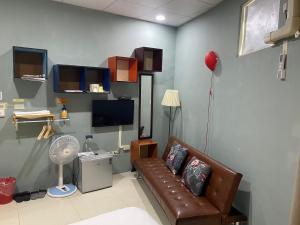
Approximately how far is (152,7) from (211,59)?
3.82ft

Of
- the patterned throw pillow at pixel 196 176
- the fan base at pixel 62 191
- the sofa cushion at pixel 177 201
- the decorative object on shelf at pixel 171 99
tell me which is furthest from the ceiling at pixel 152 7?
the fan base at pixel 62 191

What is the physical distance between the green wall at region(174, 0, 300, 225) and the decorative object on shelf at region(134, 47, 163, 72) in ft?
1.81

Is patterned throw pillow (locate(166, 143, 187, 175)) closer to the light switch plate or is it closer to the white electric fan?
the white electric fan

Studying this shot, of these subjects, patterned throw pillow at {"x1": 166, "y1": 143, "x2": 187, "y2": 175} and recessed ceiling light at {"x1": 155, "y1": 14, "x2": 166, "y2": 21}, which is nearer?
patterned throw pillow at {"x1": 166, "y1": 143, "x2": 187, "y2": 175}

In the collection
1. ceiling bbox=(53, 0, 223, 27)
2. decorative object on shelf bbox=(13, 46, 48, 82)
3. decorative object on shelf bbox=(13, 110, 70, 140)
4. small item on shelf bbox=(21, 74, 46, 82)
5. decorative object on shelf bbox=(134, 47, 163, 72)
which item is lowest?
decorative object on shelf bbox=(13, 110, 70, 140)

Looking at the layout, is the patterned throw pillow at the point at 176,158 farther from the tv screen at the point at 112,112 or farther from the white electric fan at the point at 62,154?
the white electric fan at the point at 62,154

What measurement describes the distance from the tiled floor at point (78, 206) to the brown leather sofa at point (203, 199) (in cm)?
37

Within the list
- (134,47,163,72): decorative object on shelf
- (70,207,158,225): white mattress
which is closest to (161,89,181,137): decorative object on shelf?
(134,47,163,72): decorative object on shelf

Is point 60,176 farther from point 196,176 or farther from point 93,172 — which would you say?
point 196,176

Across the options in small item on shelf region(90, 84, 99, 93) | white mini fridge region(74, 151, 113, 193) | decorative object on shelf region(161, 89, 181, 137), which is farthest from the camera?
decorative object on shelf region(161, 89, 181, 137)

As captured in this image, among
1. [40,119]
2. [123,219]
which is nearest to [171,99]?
[40,119]

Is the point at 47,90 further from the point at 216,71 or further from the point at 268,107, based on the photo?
Result: the point at 268,107

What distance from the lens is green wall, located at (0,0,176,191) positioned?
2.88 m

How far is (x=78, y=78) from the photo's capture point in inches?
132
